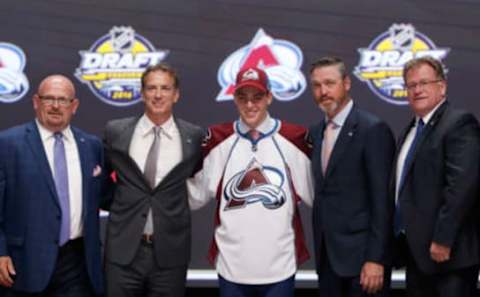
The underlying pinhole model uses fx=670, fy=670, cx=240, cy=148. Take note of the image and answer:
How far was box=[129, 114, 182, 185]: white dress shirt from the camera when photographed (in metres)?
2.83

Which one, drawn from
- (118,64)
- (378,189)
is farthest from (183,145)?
(118,64)

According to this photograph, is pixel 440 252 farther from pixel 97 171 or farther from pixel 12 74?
pixel 12 74

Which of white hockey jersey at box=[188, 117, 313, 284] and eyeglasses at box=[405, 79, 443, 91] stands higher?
eyeglasses at box=[405, 79, 443, 91]

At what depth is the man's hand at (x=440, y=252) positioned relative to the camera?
2514 millimetres

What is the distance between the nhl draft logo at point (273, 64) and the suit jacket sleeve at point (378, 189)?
1.33 meters

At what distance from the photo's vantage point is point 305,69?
3.98 metres

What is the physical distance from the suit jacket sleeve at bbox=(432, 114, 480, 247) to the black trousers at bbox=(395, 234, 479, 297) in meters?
0.20

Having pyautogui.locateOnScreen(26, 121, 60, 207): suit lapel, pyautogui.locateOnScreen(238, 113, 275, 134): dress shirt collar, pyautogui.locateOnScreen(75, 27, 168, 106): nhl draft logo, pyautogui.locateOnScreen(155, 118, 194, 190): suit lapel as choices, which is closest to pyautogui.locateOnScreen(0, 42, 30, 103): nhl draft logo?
pyautogui.locateOnScreen(75, 27, 168, 106): nhl draft logo

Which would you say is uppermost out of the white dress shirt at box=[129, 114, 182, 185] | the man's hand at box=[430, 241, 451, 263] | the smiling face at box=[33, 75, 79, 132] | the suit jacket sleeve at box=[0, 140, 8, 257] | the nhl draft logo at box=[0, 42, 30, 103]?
the nhl draft logo at box=[0, 42, 30, 103]

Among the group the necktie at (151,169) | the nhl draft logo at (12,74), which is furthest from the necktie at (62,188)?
the nhl draft logo at (12,74)

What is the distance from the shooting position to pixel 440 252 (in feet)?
8.28

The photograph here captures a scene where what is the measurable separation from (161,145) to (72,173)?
15.6 inches

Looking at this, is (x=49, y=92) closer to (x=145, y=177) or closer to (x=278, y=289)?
(x=145, y=177)

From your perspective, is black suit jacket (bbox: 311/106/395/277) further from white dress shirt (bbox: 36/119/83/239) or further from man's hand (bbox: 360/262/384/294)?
white dress shirt (bbox: 36/119/83/239)
